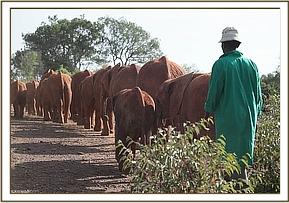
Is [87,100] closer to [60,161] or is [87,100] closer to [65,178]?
[60,161]

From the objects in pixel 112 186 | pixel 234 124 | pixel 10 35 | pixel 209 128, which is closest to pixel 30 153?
pixel 112 186

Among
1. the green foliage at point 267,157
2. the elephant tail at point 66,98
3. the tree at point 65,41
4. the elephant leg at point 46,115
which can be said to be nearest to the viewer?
the green foliage at point 267,157

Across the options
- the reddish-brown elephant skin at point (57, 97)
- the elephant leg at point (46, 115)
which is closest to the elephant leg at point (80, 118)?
the reddish-brown elephant skin at point (57, 97)

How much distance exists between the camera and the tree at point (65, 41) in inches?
192

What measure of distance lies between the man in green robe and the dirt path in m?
0.90

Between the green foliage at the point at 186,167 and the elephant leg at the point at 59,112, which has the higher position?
the elephant leg at the point at 59,112

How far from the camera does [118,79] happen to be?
6895 millimetres

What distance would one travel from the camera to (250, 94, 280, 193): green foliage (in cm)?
440

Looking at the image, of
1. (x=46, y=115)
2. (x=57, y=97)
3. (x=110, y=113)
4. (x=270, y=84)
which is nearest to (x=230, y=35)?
(x=270, y=84)

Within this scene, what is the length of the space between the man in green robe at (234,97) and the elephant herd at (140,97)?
395 millimetres

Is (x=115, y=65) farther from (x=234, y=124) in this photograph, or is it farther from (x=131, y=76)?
(x=234, y=124)

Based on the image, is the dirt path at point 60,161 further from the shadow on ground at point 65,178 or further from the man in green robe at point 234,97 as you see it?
the man in green robe at point 234,97

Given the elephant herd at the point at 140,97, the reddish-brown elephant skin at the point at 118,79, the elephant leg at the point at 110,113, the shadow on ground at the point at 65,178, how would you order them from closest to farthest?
the shadow on ground at the point at 65,178, the elephant herd at the point at 140,97, the reddish-brown elephant skin at the point at 118,79, the elephant leg at the point at 110,113

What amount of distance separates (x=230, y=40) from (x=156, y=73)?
1.96m
